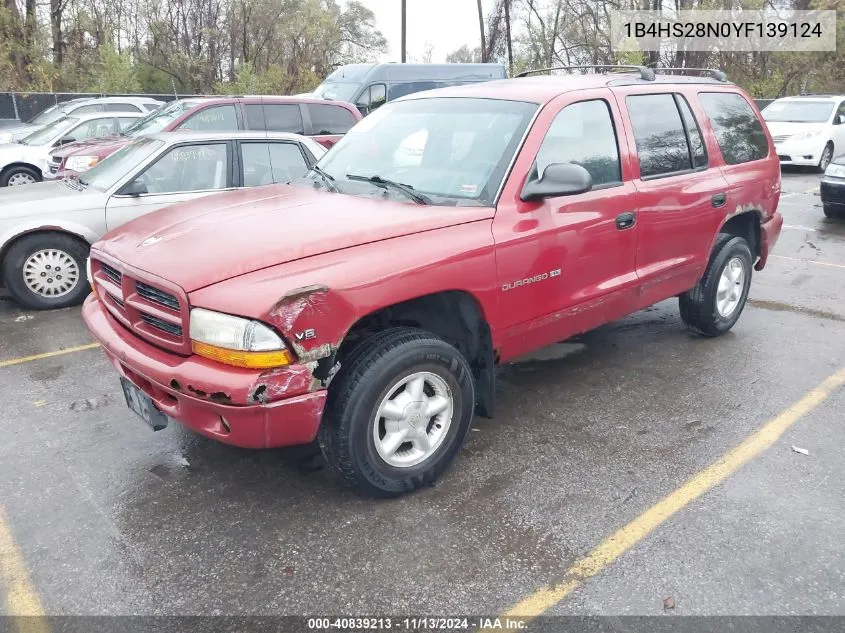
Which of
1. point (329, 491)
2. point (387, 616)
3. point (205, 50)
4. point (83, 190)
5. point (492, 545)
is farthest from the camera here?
point (205, 50)

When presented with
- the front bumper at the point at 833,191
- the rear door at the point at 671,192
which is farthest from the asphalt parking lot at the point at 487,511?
the front bumper at the point at 833,191

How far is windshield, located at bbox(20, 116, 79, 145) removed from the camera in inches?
488

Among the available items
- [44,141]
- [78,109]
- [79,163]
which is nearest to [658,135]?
[79,163]

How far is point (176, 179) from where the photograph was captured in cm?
638

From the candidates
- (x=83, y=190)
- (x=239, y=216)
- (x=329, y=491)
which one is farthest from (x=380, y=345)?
(x=83, y=190)

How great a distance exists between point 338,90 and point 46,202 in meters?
10.8

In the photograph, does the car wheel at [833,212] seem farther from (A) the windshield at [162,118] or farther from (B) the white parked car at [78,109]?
(B) the white parked car at [78,109]

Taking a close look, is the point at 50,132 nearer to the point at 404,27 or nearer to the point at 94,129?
the point at 94,129

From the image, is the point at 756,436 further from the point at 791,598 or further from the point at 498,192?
the point at 498,192

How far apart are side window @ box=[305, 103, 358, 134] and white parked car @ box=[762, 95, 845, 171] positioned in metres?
10.3

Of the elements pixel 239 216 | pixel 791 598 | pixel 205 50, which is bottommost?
pixel 791 598

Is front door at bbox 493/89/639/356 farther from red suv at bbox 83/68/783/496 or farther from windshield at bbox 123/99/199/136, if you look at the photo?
windshield at bbox 123/99/199/136

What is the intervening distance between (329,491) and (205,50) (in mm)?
32182

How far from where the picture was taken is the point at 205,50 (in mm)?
31281
